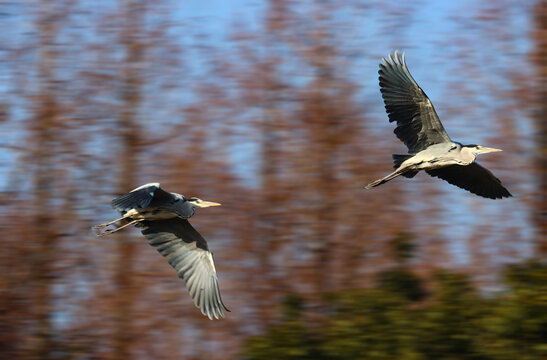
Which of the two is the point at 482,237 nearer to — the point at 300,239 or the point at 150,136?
the point at 300,239

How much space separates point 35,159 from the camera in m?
12.4

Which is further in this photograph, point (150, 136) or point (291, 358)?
point (150, 136)

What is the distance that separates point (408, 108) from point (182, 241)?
2.25 m

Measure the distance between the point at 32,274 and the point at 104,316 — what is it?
1.09 meters

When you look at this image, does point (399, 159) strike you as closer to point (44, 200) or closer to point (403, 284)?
point (403, 284)

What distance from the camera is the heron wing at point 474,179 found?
799 centimetres

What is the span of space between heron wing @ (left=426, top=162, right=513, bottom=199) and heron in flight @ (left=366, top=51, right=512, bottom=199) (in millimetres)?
358

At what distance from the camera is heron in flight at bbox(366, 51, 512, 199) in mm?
7457

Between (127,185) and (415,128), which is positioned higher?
(415,128)

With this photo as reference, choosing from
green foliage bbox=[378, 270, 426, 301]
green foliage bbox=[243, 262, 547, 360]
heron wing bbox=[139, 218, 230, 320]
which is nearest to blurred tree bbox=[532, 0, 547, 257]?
green foliage bbox=[378, 270, 426, 301]

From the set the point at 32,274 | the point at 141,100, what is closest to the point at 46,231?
the point at 32,274

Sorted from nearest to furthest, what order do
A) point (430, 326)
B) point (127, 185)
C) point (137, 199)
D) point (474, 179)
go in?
1. point (137, 199)
2. point (430, 326)
3. point (474, 179)
4. point (127, 185)

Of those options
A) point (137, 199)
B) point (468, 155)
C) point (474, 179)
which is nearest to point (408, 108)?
point (468, 155)

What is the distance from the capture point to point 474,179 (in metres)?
8.07
